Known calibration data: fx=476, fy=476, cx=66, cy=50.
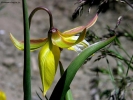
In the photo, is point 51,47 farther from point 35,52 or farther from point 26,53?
point 35,52

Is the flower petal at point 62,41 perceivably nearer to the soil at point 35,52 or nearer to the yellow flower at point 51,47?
the yellow flower at point 51,47

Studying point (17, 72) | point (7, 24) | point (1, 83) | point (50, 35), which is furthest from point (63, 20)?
point (50, 35)

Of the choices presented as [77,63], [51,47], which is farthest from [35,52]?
[77,63]

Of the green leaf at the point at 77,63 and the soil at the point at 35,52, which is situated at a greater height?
the green leaf at the point at 77,63

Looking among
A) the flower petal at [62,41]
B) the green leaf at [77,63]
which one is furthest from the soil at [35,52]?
the green leaf at [77,63]

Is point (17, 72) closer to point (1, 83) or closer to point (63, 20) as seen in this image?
point (1, 83)

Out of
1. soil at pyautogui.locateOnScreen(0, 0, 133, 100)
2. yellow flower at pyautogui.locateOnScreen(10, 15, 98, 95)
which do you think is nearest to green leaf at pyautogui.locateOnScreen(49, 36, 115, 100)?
yellow flower at pyautogui.locateOnScreen(10, 15, 98, 95)
